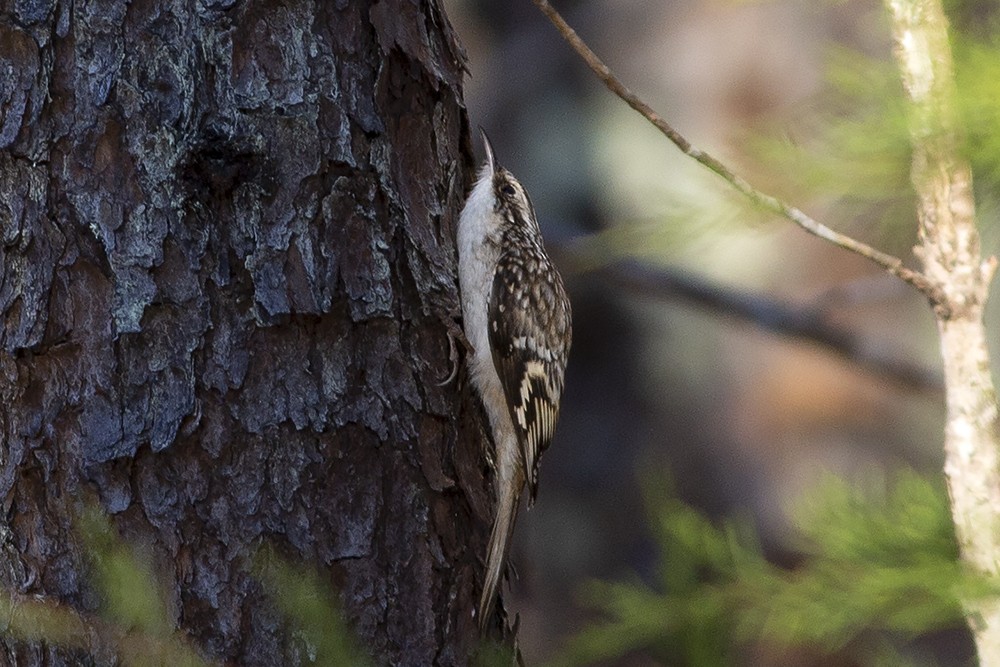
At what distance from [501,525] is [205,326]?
33.2 inches

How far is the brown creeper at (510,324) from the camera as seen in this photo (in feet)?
10.1

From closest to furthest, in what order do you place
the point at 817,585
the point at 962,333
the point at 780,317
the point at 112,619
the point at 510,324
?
the point at 817,585
the point at 962,333
the point at 112,619
the point at 510,324
the point at 780,317

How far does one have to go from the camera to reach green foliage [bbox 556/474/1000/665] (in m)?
1.37

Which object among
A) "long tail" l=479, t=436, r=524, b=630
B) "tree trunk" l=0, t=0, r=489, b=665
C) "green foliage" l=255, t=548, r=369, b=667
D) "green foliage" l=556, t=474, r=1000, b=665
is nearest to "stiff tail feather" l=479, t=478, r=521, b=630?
"long tail" l=479, t=436, r=524, b=630

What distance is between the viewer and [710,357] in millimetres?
7008

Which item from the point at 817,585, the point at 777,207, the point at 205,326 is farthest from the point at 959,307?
the point at 205,326

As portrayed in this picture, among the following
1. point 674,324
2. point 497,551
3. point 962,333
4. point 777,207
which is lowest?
point 674,324

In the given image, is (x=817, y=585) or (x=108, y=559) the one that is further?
(x=108, y=559)

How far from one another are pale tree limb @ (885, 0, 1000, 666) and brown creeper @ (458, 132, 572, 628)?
1154mm

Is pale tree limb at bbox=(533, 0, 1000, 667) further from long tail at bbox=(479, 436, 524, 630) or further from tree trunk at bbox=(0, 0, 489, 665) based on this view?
long tail at bbox=(479, 436, 524, 630)

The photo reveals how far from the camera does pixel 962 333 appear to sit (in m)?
1.85

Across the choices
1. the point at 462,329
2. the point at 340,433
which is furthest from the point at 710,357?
the point at 340,433

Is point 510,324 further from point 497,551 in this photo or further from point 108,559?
point 108,559

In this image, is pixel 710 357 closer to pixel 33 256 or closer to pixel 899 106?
pixel 33 256
